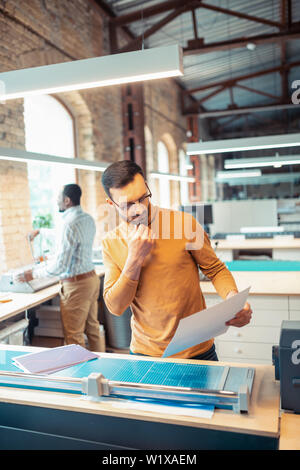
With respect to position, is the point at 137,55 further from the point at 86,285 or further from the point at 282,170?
the point at 282,170

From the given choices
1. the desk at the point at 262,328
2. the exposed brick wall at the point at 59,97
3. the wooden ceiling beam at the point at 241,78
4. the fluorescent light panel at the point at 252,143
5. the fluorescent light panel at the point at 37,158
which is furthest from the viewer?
the wooden ceiling beam at the point at 241,78

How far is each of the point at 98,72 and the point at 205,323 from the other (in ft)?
4.14

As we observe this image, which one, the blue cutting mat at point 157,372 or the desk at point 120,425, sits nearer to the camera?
the desk at point 120,425

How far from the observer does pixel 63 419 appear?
134 cm

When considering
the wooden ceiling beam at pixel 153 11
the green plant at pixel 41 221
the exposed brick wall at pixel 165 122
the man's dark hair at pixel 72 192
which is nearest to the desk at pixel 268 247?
the green plant at pixel 41 221

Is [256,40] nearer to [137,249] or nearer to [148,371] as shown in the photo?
[137,249]

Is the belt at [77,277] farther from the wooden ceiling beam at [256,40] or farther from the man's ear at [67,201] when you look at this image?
the wooden ceiling beam at [256,40]

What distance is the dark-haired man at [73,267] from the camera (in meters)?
3.51

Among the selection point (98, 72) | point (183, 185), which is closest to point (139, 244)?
point (98, 72)

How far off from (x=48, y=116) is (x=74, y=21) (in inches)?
56.1

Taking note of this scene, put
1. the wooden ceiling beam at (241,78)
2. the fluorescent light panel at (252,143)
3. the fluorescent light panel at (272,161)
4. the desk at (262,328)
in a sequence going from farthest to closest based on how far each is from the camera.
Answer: the wooden ceiling beam at (241,78) < the fluorescent light panel at (272,161) < the fluorescent light panel at (252,143) < the desk at (262,328)

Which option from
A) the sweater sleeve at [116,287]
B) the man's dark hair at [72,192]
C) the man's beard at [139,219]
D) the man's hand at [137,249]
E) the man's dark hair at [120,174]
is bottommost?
the sweater sleeve at [116,287]

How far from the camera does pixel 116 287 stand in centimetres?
162

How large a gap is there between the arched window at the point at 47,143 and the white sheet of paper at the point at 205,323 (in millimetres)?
3934
